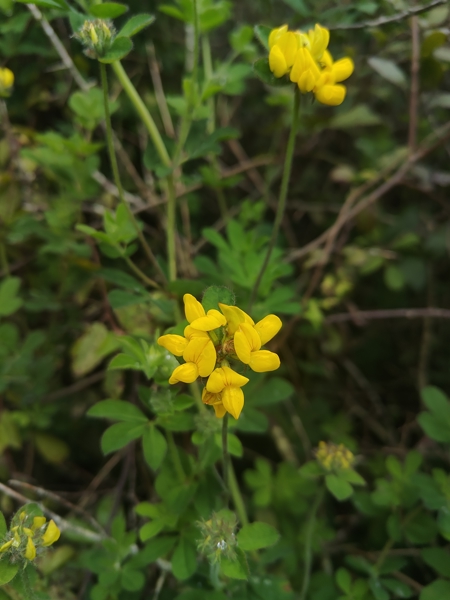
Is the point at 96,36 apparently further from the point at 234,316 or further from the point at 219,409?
the point at 219,409

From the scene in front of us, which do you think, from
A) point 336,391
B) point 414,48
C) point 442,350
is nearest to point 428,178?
point 414,48

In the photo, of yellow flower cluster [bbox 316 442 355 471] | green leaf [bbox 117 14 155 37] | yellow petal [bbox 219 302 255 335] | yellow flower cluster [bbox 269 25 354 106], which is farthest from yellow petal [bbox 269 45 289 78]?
yellow flower cluster [bbox 316 442 355 471]

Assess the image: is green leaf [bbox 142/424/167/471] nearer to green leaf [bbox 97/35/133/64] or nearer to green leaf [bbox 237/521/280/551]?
green leaf [bbox 237/521/280/551]

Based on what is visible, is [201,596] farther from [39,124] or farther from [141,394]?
[39,124]

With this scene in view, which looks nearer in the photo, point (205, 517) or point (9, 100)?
point (205, 517)

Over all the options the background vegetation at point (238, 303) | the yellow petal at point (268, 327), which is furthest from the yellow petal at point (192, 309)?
the background vegetation at point (238, 303)

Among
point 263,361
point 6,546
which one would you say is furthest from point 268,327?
point 6,546
